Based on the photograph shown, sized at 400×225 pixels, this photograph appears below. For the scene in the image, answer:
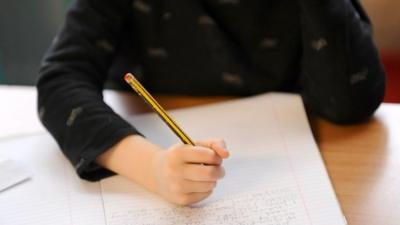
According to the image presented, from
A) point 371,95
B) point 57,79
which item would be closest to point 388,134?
point 371,95

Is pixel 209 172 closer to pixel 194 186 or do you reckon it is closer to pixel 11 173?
pixel 194 186

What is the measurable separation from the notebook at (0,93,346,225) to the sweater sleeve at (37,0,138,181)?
0.03m

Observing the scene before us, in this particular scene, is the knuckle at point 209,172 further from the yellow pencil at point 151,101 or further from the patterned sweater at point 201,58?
the patterned sweater at point 201,58

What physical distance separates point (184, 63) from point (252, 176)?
10.8 inches

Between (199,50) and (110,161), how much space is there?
0.87 feet

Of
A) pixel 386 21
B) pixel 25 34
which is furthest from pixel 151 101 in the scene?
pixel 25 34

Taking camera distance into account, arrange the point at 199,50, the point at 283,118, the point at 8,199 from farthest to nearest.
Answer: the point at 199,50
the point at 283,118
the point at 8,199

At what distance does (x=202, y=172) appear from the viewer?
59 centimetres

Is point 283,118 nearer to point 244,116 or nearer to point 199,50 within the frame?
point 244,116

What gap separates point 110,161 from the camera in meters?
0.69

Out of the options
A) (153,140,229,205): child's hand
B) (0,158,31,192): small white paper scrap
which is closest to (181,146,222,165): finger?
(153,140,229,205): child's hand

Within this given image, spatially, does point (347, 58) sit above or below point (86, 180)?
above

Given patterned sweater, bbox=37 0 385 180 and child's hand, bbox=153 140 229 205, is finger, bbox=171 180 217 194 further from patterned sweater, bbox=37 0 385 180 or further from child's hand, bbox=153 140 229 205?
patterned sweater, bbox=37 0 385 180

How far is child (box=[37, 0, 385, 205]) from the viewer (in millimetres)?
690
